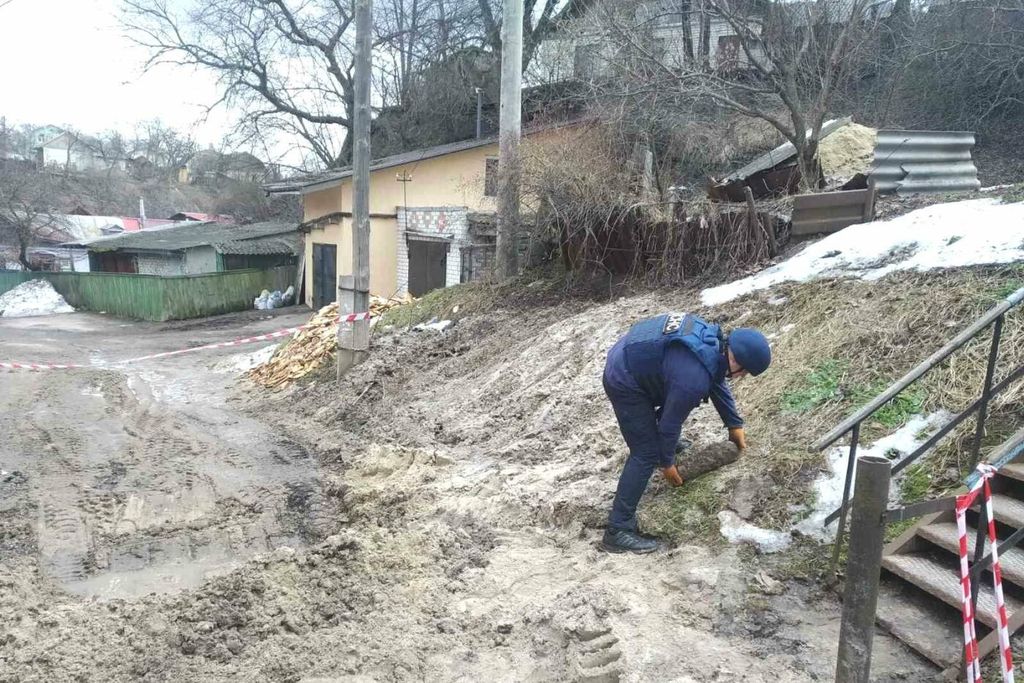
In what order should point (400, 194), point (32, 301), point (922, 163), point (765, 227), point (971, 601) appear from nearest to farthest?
point (971, 601) < point (765, 227) < point (922, 163) < point (400, 194) < point (32, 301)

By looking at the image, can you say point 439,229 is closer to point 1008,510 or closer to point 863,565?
point 1008,510

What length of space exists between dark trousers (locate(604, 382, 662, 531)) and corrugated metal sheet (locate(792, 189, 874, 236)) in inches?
197

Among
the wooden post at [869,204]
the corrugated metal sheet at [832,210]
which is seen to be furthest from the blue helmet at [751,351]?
the wooden post at [869,204]

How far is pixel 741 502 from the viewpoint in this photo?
4.35m

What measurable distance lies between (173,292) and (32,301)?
913 centimetres

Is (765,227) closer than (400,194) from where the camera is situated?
Yes

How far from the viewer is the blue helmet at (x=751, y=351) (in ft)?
12.9

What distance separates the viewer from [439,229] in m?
18.2

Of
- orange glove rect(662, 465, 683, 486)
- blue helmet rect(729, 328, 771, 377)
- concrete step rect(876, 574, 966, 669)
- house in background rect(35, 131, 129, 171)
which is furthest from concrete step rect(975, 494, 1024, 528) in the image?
house in background rect(35, 131, 129, 171)

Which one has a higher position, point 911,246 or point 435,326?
point 911,246

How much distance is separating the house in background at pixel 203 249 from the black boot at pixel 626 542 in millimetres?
22904

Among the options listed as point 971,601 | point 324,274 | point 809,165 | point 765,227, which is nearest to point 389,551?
point 971,601

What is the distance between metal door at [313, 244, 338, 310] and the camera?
70.1 feet

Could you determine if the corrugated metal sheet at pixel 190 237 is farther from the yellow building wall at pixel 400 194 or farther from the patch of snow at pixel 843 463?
the patch of snow at pixel 843 463
